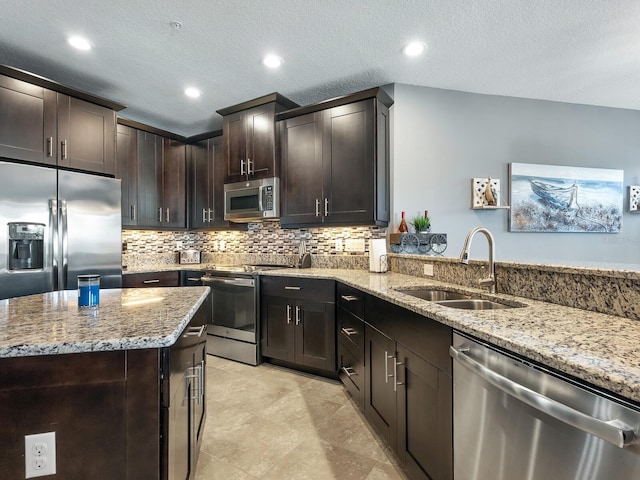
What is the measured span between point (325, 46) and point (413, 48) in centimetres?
69

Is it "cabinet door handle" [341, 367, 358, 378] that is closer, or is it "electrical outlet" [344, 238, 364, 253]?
"cabinet door handle" [341, 367, 358, 378]

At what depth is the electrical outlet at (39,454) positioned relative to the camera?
89cm

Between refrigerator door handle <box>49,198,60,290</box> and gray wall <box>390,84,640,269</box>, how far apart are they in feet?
9.38

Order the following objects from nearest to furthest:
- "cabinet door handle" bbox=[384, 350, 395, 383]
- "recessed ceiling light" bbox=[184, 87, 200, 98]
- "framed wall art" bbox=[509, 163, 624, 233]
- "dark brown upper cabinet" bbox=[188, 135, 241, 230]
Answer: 1. "cabinet door handle" bbox=[384, 350, 395, 383]
2. "recessed ceiling light" bbox=[184, 87, 200, 98]
3. "framed wall art" bbox=[509, 163, 624, 233]
4. "dark brown upper cabinet" bbox=[188, 135, 241, 230]

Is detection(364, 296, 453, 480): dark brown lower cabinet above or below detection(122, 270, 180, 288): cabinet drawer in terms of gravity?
below

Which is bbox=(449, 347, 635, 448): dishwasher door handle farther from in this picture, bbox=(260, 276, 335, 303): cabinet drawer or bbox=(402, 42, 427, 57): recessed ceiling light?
bbox=(402, 42, 427, 57): recessed ceiling light

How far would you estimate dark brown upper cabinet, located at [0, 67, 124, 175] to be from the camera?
8.21ft

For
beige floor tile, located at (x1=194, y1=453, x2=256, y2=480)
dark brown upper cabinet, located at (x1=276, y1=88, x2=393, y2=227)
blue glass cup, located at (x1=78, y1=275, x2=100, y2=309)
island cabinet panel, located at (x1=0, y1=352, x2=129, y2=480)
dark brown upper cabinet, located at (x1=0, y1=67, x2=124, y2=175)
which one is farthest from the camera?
dark brown upper cabinet, located at (x1=276, y1=88, x2=393, y2=227)

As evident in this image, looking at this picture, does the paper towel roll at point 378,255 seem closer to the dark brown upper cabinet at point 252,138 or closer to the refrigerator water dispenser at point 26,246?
the dark brown upper cabinet at point 252,138

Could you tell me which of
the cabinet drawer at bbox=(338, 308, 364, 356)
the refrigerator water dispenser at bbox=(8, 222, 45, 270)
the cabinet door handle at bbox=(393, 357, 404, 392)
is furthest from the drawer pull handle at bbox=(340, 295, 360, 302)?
the refrigerator water dispenser at bbox=(8, 222, 45, 270)

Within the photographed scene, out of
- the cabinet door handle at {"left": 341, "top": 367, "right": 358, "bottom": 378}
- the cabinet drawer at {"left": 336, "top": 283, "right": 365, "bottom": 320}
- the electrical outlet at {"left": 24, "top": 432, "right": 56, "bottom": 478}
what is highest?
the cabinet drawer at {"left": 336, "top": 283, "right": 365, "bottom": 320}

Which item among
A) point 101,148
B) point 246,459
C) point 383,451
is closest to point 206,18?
point 101,148

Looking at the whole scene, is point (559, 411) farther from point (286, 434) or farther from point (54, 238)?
point (54, 238)

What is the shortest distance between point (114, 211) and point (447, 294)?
9.67 ft
